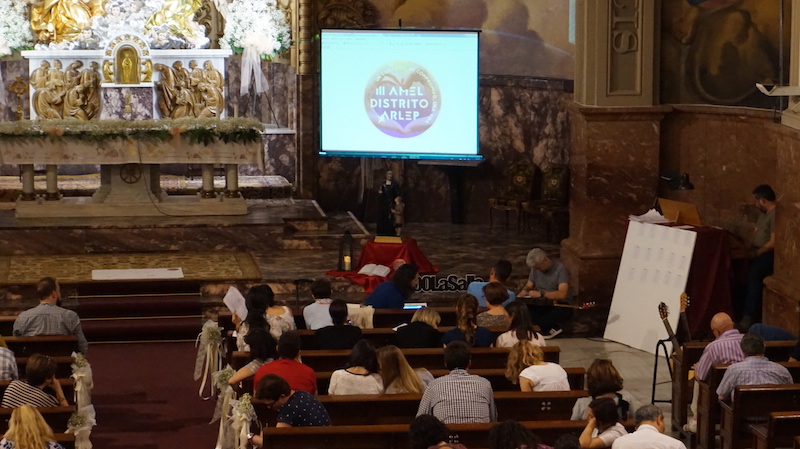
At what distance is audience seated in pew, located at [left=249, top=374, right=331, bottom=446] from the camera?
6.59 m

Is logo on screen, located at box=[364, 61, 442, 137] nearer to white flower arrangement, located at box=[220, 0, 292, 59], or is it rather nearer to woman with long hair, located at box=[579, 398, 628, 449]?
white flower arrangement, located at box=[220, 0, 292, 59]

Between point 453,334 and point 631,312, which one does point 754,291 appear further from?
point 453,334

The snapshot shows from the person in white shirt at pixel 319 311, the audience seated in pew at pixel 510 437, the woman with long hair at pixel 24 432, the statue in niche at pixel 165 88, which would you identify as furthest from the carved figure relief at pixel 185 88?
the audience seated in pew at pixel 510 437

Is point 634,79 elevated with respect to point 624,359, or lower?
elevated

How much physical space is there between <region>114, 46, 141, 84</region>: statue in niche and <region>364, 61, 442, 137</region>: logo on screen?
12.2 ft

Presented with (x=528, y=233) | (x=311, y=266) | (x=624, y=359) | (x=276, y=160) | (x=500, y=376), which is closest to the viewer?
(x=500, y=376)

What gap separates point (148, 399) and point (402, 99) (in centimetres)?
587

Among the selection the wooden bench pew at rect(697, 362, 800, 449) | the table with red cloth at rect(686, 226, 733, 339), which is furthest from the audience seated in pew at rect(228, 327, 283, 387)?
the table with red cloth at rect(686, 226, 733, 339)

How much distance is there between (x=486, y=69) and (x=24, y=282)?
631 centimetres

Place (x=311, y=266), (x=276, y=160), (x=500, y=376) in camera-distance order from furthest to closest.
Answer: (x=276, y=160), (x=311, y=266), (x=500, y=376)

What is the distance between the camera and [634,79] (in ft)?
38.5

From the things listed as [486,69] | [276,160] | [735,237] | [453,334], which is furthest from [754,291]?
[276,160]

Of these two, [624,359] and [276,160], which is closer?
[624,359]

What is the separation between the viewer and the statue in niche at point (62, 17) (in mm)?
16734
